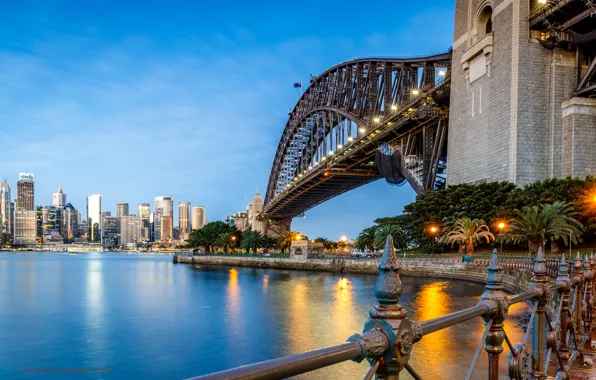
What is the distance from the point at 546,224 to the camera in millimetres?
32969

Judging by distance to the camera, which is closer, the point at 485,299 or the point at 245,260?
the point at 485,299

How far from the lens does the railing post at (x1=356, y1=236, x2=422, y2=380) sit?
2.24 metres

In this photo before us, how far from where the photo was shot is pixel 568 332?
6.21 m

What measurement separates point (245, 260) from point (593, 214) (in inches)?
2296

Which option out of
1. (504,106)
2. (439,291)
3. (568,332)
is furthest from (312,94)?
(568,332)

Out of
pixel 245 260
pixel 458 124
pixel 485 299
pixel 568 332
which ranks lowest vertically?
pixel 245 260

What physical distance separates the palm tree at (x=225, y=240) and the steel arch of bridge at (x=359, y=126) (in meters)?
9.87

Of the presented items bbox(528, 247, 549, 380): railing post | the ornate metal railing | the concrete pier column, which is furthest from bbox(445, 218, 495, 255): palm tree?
bbox(528, 247, 549, 380): railing post

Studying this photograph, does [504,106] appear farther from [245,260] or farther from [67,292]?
[245,260]

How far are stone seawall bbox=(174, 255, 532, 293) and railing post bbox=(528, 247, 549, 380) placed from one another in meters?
22.4

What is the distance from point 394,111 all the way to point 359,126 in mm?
11786

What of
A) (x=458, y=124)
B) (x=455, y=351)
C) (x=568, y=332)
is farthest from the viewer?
(x=458, y=124)

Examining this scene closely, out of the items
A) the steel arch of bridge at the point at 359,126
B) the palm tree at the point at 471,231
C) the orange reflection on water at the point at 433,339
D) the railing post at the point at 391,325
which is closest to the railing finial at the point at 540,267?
the railing post at the point at 391,325

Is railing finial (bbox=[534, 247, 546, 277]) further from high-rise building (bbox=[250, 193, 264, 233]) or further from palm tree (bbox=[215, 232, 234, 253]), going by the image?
high-rise building (bbox=[250, 193, 264, 233])
